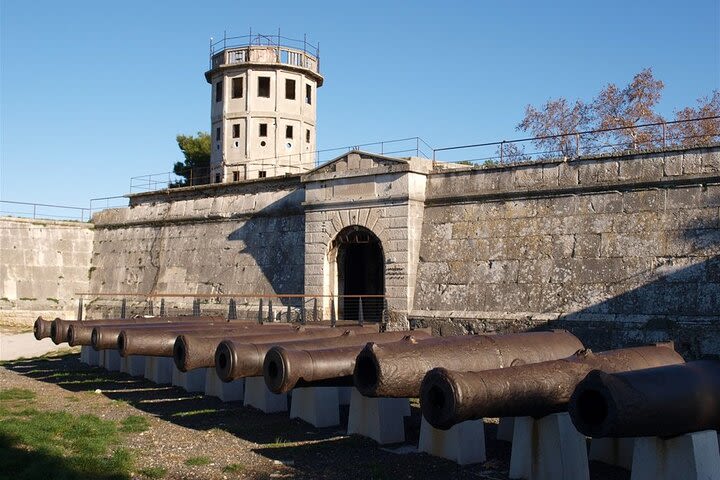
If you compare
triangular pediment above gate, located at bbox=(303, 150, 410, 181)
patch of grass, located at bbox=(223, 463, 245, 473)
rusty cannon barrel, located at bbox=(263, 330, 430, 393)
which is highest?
triangular pediment above gate, located at bbox=(303, 150, 410, 181)

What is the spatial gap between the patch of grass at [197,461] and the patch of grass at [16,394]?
5108mm

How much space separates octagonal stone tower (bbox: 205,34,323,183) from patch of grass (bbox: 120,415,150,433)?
77.0ft

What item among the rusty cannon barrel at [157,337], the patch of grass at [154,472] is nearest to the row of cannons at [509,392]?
the rusty cannon barrel at [157,337]

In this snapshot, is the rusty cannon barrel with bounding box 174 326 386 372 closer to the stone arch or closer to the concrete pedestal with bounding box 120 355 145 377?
the concrete pedestal with bounding box 120 355 145 377

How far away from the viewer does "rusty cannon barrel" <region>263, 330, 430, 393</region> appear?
8.15m

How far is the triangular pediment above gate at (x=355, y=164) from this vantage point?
17.2 meters

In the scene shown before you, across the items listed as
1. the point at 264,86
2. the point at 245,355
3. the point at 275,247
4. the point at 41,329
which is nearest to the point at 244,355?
the point at 245,355

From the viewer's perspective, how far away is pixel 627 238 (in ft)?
46.8

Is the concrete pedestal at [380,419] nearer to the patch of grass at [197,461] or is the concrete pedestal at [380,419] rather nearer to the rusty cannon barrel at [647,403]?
the patch of grass at [197,461]

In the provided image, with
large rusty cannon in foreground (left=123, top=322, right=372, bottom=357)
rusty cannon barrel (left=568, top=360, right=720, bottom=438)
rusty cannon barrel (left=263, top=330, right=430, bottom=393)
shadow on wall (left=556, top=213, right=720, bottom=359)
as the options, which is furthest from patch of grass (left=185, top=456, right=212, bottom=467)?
shadow on wall (left=556, top=213, right=720, bottom=359)

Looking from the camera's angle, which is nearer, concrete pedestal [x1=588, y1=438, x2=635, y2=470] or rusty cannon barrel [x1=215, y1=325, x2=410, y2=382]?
concrete pedestal [x1=588, y1=438, x2=635, y2=470]

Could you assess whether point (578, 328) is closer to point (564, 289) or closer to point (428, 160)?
point (564, 289)

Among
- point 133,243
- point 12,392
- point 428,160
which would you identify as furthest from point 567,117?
point 12,392

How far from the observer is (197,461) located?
770 centimetres
